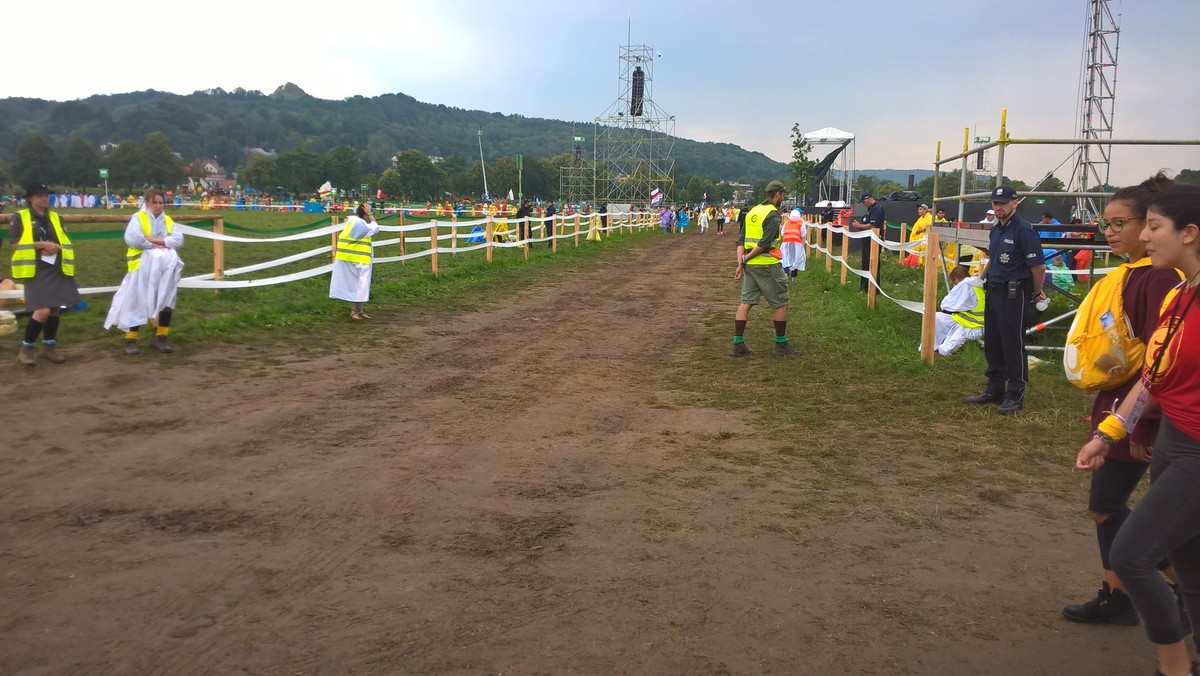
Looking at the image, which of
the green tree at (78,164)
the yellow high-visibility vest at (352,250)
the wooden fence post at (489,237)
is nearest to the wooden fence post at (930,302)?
the yellow high-visibility vest at (352,250)

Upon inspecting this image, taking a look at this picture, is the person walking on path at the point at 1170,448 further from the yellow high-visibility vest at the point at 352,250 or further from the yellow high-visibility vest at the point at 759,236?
the yellow high-visibility vest at the point at 352,250

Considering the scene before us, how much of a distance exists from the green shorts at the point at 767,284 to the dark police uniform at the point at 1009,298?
8.19 ft

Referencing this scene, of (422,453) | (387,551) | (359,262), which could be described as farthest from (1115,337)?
(359,262)

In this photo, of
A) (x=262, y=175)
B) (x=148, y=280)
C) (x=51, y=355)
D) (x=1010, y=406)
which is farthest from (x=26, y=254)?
(x=262, y=175)

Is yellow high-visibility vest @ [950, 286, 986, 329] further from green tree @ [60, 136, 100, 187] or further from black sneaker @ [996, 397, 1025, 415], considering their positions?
green tree @ [60, 136, 100, 187]

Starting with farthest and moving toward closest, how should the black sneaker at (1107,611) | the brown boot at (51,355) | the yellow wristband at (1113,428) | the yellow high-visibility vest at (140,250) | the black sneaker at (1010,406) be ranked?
the yellow high-visibility vest at (140,250)
the brown boot at (51,355)
the black sneaker at (1010,406)
the black sneaker at (1107,611)
the yellow wristband at (1113,428)

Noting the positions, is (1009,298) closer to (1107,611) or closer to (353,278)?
(1107,611)

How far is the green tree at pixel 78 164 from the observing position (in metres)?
77.2

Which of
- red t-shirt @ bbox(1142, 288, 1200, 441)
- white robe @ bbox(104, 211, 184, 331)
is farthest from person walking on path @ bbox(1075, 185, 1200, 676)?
white robe @ bbox(104, 211, 184, 331)

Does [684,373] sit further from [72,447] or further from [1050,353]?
[72,447]

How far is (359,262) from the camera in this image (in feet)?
35.9

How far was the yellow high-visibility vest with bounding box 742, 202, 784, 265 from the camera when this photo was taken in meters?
8.59

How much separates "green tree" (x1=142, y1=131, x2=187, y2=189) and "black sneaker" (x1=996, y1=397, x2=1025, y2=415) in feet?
298

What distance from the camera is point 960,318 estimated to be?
29.9ft
